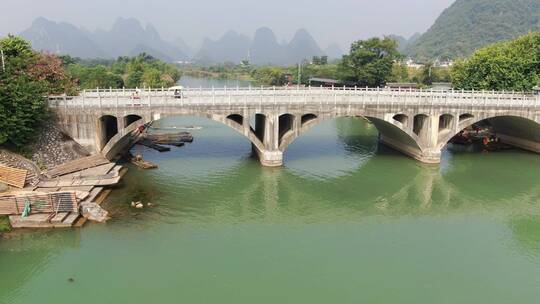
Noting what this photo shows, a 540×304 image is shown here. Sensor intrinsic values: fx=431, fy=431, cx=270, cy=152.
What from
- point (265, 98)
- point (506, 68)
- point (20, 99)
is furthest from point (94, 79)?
point (506, 68)

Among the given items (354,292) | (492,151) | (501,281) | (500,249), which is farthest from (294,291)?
(492,151)

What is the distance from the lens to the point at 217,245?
29953 mm

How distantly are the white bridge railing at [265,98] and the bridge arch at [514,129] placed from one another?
83.0 inches

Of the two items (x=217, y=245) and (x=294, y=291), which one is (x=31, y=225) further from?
(x=294, y=291)

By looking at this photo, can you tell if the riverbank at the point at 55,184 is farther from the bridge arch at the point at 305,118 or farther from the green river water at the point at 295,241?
the bridge arch at the point at 305,118

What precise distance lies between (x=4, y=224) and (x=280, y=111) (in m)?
26.6

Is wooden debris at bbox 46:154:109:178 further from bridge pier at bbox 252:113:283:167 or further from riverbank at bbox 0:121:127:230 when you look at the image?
bridge pier at bbox 252:113:283:167

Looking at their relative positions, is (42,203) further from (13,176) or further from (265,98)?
(265,98)

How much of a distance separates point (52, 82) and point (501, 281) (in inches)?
1830

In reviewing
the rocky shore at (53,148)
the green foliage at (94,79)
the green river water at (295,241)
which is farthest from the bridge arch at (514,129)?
the green foliage at (94,79)

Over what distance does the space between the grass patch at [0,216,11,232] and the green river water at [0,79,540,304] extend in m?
1.12

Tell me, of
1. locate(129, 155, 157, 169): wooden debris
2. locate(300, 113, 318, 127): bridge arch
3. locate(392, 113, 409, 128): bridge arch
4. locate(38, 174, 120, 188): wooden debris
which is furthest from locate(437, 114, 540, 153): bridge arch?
locate(38, 174, 120, 188): wooden debris

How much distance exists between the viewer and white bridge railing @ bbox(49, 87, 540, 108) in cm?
4266

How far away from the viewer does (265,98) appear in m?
45.8
